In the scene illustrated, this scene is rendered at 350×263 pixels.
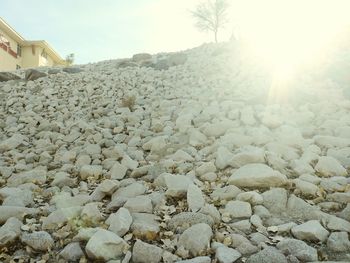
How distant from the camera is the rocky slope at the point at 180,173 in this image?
11.4ft

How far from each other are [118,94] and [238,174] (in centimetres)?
531

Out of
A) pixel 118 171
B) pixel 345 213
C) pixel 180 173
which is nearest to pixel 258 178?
Answer: pixel 345 213

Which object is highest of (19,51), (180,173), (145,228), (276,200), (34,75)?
(19,51)

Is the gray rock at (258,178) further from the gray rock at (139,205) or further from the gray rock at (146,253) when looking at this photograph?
the gray rock at (146,253)

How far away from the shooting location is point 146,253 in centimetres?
330

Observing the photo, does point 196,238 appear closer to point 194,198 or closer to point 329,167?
point 194,198

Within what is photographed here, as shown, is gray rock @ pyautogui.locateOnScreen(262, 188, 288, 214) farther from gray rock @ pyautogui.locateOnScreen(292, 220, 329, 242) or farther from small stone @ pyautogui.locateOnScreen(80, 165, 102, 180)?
small stone @ pyautogui.locateOnScreen(80, 165, 102, 180)

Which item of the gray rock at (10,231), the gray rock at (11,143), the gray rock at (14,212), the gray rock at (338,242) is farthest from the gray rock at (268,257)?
the gray rock at (11,143)

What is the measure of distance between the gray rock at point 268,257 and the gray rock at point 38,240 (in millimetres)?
1766

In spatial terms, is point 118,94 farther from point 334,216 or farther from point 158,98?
point 334,216

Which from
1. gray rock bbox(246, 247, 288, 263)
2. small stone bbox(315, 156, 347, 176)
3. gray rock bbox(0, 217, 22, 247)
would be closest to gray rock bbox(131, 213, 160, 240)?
gray rock bbox(246, 247, 288, 263)

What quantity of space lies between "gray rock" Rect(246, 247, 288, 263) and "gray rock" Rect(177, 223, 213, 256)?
16.3 inches

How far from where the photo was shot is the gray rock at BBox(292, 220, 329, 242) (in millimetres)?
3498

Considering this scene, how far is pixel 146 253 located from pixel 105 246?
35 centimetres
